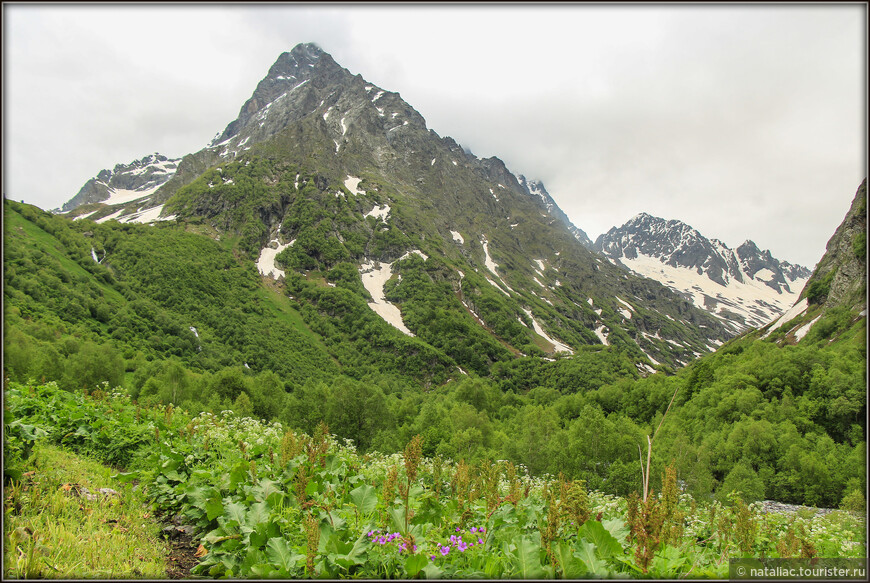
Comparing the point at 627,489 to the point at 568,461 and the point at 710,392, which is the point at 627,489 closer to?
the point at 568,461

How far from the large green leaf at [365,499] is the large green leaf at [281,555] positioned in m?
1.20

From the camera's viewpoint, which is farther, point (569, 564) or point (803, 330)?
point (803, 330)

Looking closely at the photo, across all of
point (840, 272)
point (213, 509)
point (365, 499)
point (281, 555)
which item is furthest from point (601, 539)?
point (840, 272)

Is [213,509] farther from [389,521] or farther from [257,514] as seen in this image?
[389,521]

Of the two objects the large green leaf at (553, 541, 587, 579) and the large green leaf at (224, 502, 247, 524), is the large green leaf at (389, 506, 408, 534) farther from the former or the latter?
the large green leaf at (224, 502, 247, 524)

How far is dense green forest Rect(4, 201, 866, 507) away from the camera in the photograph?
109 feet

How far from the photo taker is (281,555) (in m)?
4.13

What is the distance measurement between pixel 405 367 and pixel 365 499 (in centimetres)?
11817

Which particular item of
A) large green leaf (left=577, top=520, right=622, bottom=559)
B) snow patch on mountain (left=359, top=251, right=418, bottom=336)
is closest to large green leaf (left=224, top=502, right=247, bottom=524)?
large green leaf (left=577, top=520, right=622, bottom=559)

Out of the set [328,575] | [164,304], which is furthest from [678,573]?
[164,304]

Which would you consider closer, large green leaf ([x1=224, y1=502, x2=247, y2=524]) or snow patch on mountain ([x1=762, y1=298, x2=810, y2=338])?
large green leaf ([x1=224, y1=502, x2=247, y2=524])

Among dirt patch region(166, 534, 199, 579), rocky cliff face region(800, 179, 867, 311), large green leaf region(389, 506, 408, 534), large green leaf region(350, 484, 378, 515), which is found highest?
rocky cliff face region(800, 179, 867, 311)

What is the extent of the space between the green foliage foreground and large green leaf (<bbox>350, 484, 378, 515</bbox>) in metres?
0.02

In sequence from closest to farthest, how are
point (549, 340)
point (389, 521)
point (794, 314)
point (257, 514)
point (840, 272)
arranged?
point (389, 521), point (257, 514), point (840, 272), point (794, 314), point (549, 340)
